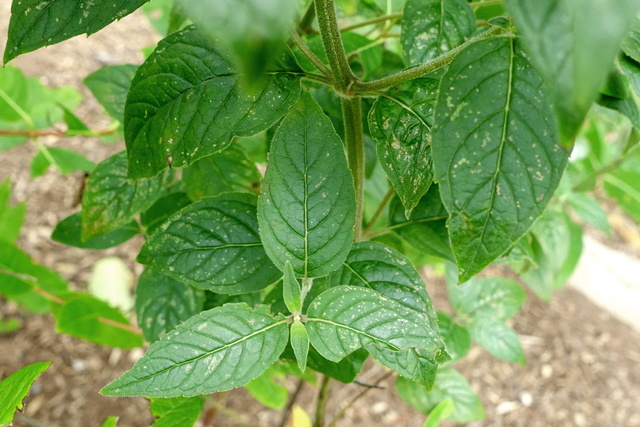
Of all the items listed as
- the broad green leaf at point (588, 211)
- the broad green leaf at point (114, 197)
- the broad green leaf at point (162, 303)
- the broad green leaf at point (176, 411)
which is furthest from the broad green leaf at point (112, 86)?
the broad green leaf at point (588, 211)

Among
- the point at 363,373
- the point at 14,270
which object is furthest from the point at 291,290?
the point at 363,373

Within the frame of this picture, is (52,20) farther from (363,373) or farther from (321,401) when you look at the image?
(363,373)

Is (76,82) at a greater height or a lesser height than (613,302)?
greater

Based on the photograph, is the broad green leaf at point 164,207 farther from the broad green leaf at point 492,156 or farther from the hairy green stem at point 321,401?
the broad green leaf at point 492,156

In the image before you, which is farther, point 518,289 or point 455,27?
point 518,289

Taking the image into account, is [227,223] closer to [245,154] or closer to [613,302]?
[245,154]

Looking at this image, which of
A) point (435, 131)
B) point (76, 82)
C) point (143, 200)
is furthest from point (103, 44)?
point (435, 131)
